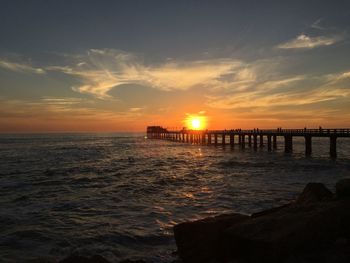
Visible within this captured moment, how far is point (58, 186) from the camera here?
21.8 meters

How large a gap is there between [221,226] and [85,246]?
16.7 feet

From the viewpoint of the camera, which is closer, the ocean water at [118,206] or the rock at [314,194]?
the rock at [314,194]

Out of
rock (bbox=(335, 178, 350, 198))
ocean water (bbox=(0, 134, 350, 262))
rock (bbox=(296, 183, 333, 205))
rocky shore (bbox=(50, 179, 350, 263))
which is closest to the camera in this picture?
rocky shore (bbox=(50, 179, 350, 263))

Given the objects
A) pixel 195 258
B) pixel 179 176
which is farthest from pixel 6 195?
pixel 195 258

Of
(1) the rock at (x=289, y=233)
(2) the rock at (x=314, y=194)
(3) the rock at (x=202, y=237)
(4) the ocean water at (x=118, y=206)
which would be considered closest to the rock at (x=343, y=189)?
(2) the rock at (x=314, y=194)

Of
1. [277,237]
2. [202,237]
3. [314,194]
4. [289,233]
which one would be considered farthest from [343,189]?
[202,237]

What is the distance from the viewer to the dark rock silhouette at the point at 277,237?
5.89 m

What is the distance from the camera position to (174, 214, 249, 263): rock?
7.15m

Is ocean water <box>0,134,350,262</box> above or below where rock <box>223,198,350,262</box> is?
below

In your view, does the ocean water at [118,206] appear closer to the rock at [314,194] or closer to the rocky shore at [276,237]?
the rocky shore at [276,237]

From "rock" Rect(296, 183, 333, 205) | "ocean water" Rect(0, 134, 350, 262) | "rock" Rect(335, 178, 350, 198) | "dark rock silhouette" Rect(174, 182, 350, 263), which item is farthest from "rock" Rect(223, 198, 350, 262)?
"ocean water" Rect(0, 134, 350, 262)

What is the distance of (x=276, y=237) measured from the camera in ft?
19.6

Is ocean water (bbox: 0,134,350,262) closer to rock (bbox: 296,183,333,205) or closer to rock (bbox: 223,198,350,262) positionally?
rock (bbox: 223,198,350,262)

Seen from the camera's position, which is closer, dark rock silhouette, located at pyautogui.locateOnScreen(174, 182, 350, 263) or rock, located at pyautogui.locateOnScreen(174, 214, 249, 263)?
dark rock silhouette, located at pyautogui.locateOnScreen(174, 182, 350, 263)
